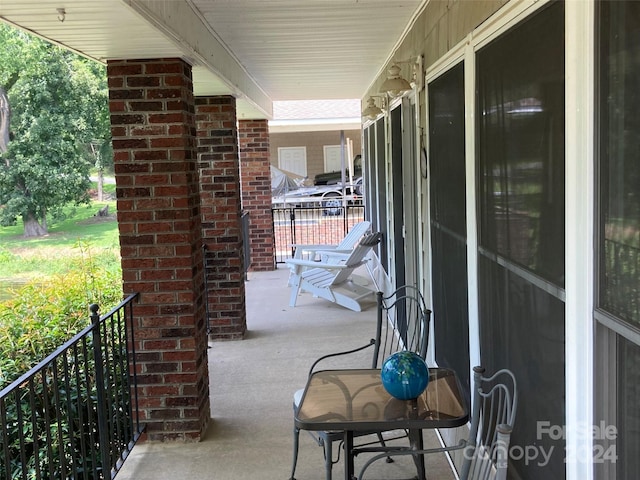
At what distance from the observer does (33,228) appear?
17.2 meters

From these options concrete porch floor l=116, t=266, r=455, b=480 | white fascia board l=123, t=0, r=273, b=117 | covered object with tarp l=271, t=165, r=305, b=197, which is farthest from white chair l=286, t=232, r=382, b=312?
covered object with tarp l=271, t=165, r=305, b=197

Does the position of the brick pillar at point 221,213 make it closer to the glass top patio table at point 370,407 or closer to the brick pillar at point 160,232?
the brick pillar at point 160,232

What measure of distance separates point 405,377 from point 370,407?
0.19 meters

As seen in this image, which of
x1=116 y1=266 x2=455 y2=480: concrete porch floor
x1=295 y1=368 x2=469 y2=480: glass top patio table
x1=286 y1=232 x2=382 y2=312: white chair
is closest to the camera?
x1=295 y1=368 x2=469 y2=480: glass top patio table

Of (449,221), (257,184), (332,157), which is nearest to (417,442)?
(449,221)

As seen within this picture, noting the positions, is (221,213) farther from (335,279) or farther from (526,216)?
(526,216)

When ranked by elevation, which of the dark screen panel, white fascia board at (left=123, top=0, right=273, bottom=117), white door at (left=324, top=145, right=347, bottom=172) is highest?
white door at (left=324, top=145, right=347, bottom=172)

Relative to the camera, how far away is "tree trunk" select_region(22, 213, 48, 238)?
55.2 ft

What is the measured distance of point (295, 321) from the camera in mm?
6602

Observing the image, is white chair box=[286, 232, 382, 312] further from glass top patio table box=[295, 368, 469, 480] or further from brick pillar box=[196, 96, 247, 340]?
glass top patio table box=[295, 368, 469, 480]

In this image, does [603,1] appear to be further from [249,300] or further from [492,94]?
[249,300]

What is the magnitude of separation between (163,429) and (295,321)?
2933 millimetres

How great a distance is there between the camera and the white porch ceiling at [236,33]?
267cm

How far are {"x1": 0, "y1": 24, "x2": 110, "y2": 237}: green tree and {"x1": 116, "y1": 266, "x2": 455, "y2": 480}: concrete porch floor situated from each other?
10.6 metres
